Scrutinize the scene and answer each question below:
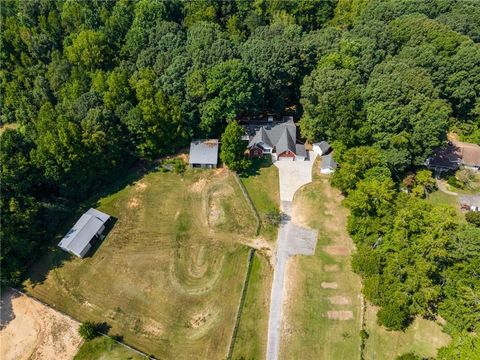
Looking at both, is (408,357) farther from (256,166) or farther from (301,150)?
(301,150)

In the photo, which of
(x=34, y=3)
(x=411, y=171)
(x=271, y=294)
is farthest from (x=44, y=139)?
(x=411, y=171)

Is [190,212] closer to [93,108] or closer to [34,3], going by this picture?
[93,108]

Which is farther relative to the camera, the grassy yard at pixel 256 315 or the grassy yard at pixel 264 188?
the grassy yard at pixel 264 188

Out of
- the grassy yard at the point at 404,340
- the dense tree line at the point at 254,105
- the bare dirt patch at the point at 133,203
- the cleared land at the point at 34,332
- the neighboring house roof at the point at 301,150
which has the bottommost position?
the grassy yard at the point at 404,340

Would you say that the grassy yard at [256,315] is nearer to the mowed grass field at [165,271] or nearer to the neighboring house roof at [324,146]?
the mowed grass field at [165,271]

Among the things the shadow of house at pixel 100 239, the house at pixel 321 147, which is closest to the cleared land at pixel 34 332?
the shadow of house at pixel 100 239

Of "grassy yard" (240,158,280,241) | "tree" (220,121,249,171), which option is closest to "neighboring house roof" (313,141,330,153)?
"grassy yard" (240,158,280,241)
